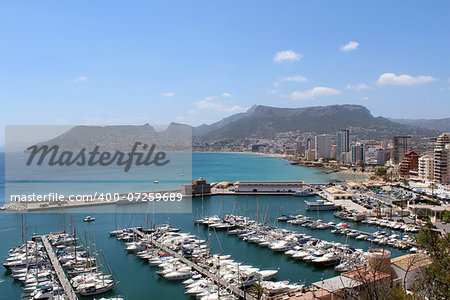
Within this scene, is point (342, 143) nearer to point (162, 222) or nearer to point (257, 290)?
point (162, 222)

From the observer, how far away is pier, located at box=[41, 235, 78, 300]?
8.62 m

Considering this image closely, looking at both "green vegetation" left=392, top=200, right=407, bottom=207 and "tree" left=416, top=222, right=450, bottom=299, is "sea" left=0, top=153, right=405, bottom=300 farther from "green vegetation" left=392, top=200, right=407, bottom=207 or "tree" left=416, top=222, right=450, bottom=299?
"green vegetation" left=392, top=200, right=407, bottom=207

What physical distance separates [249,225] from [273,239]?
2501 millimetres

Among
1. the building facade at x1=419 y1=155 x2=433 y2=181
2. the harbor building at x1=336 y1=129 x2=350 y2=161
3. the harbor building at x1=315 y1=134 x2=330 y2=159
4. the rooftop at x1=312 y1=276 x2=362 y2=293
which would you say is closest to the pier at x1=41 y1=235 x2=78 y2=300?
the rooftop at x1=312 y1=276 x2=362 y2=293

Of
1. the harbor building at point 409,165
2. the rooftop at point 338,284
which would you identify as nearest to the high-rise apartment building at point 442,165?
the harbor building at point 409,165

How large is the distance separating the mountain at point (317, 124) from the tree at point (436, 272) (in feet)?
374

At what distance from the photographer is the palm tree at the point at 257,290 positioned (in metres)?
7.64

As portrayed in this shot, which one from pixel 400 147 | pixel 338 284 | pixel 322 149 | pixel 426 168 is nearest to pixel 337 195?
pixel 426 168

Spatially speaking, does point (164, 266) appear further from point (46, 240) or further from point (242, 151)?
point (242, 151)

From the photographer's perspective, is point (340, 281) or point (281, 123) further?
point (281, 123)

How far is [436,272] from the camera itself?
6363 mm

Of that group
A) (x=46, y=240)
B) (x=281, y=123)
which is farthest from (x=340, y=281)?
(x=281, y=123)

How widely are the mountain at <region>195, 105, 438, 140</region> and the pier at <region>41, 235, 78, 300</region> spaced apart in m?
113

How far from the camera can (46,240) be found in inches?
539
